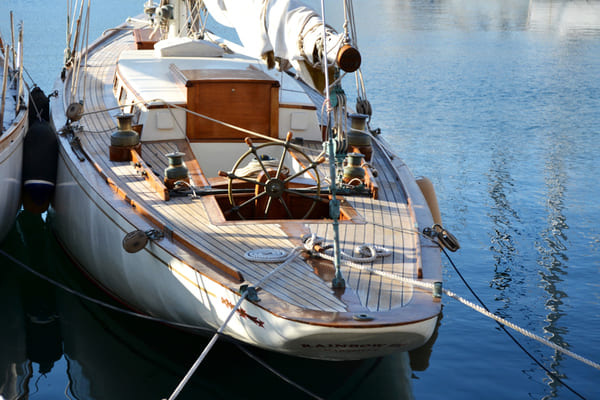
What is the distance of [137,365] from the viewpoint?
22.0ft

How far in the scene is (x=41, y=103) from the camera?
446 inches

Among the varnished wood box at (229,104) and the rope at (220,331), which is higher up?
the varnished wood box at (229,104)

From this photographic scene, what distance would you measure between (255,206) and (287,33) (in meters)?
1.76

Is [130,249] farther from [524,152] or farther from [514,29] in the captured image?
[514,29]

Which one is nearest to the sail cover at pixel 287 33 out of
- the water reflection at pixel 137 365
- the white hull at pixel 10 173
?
the water reflection at pixel 137 365

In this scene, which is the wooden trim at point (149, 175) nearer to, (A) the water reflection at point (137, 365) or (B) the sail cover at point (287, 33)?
(A) the water reflection at point (137, 365)

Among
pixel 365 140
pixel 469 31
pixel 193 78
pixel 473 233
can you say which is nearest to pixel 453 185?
pixel 473 233

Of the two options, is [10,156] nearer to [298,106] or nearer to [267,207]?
[298,106]

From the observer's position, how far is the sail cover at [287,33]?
6203 mm

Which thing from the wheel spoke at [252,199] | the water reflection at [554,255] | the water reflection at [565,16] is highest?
the wheel spoke at [252,199]

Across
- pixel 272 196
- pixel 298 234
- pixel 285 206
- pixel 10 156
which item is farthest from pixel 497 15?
pixel 298 234

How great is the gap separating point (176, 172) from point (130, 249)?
1.35m

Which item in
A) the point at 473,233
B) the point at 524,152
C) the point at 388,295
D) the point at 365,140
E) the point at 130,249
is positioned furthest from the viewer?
the point at 524,152

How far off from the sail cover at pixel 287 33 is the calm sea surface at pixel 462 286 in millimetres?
2768
